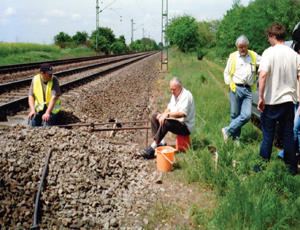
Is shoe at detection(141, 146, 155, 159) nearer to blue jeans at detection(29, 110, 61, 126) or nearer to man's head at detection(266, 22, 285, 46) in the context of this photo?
blue jeans at detection(29, 110, 61, 126)

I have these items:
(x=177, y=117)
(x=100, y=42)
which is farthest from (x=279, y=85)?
(x=100, y=42)

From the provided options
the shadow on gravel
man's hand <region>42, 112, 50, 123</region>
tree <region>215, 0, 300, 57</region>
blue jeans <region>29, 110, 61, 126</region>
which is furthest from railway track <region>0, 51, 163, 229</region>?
tree <region>215, 0, 300, 57</region>

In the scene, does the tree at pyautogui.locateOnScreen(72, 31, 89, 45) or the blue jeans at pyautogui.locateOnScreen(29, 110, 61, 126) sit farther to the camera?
the tree at pyautogui.locateOnScreen(72, 31, 89, 45)

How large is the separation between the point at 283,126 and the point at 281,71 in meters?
0.82

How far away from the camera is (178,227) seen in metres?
3.01

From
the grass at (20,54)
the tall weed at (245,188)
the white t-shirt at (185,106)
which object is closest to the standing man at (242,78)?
the tall weed at (245,188)

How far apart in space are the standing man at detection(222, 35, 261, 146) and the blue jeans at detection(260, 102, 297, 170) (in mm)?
1014

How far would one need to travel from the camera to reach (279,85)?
3789 millimetres

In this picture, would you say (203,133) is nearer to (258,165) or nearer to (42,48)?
(258,165)

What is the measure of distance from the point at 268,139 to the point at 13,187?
3569 millimetres

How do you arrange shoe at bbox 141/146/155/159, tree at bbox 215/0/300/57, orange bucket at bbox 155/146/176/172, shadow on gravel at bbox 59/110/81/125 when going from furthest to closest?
tree at bbox 215/0/300/57 < shadow on gravel at bbox 59/110/81/125 < shoe at bbox 141/146/155/159 < orange bucket at bbox 155/146/176/172

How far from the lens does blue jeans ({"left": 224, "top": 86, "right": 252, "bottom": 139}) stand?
4945 mm

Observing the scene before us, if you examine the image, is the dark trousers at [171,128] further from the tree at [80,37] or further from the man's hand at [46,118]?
the tree at [80,37]

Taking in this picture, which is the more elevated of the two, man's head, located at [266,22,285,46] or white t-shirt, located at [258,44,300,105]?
man's head, located at [266,22,285,46]
